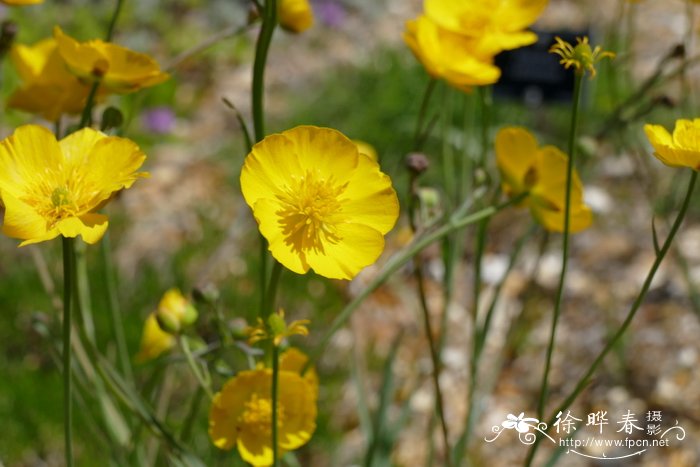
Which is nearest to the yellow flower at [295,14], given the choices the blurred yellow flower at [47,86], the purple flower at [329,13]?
the blurred yellow flower at [47,86]

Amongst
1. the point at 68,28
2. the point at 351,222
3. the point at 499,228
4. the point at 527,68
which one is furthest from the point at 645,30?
the point at 351,222

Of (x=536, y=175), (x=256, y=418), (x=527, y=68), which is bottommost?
(x=527, y=68)

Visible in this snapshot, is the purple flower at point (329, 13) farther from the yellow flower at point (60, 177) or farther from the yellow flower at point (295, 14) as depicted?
the yellow flower at point (60, 177)

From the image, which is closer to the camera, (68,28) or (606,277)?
(606,277)

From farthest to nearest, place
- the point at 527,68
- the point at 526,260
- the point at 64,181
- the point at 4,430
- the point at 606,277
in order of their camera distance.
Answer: the point at 526,260
the point at 606,277
the point at 527,68
the point at 4,430
the point at 64,181

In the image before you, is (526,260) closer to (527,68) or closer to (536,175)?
(527,68)

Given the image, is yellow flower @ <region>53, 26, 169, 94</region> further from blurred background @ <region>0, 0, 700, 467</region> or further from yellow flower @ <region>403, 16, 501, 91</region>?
yellow flower @ <region>403, 16, 501, 91</region>

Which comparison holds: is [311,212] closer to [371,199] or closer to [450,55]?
[371,199]
